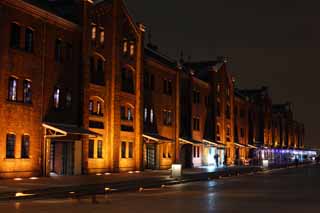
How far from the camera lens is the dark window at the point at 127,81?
4669 centimetres

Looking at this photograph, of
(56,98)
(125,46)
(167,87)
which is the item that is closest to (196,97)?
(167,87)

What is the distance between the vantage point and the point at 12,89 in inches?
1308

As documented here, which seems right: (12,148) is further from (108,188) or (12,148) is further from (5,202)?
(5,202)

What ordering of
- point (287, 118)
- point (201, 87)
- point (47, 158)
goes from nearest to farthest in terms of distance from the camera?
point (47, 158), point (201, 87), point (287, 118)

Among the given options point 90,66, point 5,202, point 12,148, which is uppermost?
point 90,66

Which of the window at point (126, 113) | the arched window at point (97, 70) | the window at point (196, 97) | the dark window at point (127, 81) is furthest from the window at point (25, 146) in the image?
the window at point (196, 97)

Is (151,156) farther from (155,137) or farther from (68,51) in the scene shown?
(68,51)

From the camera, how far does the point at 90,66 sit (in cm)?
4166

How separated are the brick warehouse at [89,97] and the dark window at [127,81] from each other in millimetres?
92

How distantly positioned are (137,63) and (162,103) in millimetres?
7771

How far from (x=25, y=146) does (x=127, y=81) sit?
15.1 meters

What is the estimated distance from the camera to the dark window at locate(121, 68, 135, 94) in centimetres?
4669

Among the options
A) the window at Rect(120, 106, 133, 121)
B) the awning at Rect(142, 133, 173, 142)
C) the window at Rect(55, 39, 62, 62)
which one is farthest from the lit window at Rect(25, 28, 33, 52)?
the awning at Rect(142, 133, 173, 142)

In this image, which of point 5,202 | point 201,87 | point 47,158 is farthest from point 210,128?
point 5,202
